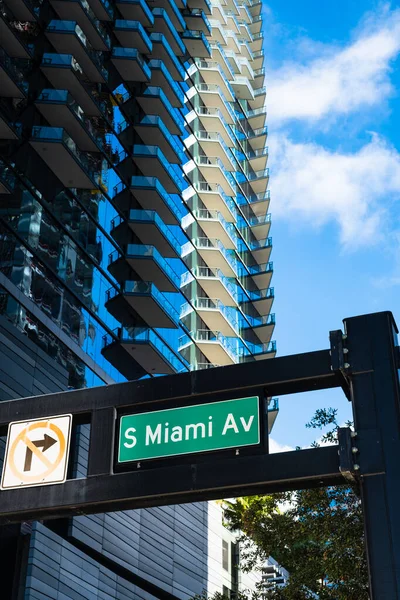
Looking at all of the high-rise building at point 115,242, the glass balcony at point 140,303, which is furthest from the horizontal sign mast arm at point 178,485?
the glass balcony at point 140,303

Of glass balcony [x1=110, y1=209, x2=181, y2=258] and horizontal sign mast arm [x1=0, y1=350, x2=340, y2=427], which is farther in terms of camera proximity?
glass balcony [x1=110, y1=209, x2=181, y2=258]

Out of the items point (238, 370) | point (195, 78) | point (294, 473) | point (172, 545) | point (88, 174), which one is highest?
point (195, 78)

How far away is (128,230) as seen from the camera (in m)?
57.3

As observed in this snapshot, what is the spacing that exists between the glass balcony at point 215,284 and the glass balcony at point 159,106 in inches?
433

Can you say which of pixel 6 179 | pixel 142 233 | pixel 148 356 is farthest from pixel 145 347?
pixel 6 179

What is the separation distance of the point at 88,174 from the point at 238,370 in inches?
1696

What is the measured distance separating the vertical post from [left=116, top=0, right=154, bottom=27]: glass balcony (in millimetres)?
55822

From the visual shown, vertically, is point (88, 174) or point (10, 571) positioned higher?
point (88, 174)

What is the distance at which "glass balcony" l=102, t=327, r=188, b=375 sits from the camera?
172ft

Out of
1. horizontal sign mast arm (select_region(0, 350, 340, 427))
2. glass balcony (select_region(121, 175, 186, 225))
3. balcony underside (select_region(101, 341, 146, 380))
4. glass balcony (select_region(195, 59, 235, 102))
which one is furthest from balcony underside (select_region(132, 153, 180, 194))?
horizontal sign mast arm (select_region(0, 350, 340, 427))

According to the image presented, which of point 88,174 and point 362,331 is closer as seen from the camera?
point 362,331

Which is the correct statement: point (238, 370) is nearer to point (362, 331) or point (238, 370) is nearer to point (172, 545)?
point (362, 331)

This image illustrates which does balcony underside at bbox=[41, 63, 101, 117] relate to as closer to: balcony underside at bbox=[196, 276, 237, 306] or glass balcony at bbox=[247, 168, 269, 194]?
balcony underside at bbox=[196, 276, 237, 306]

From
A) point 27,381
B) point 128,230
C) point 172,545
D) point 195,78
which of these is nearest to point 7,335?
point 27,381
